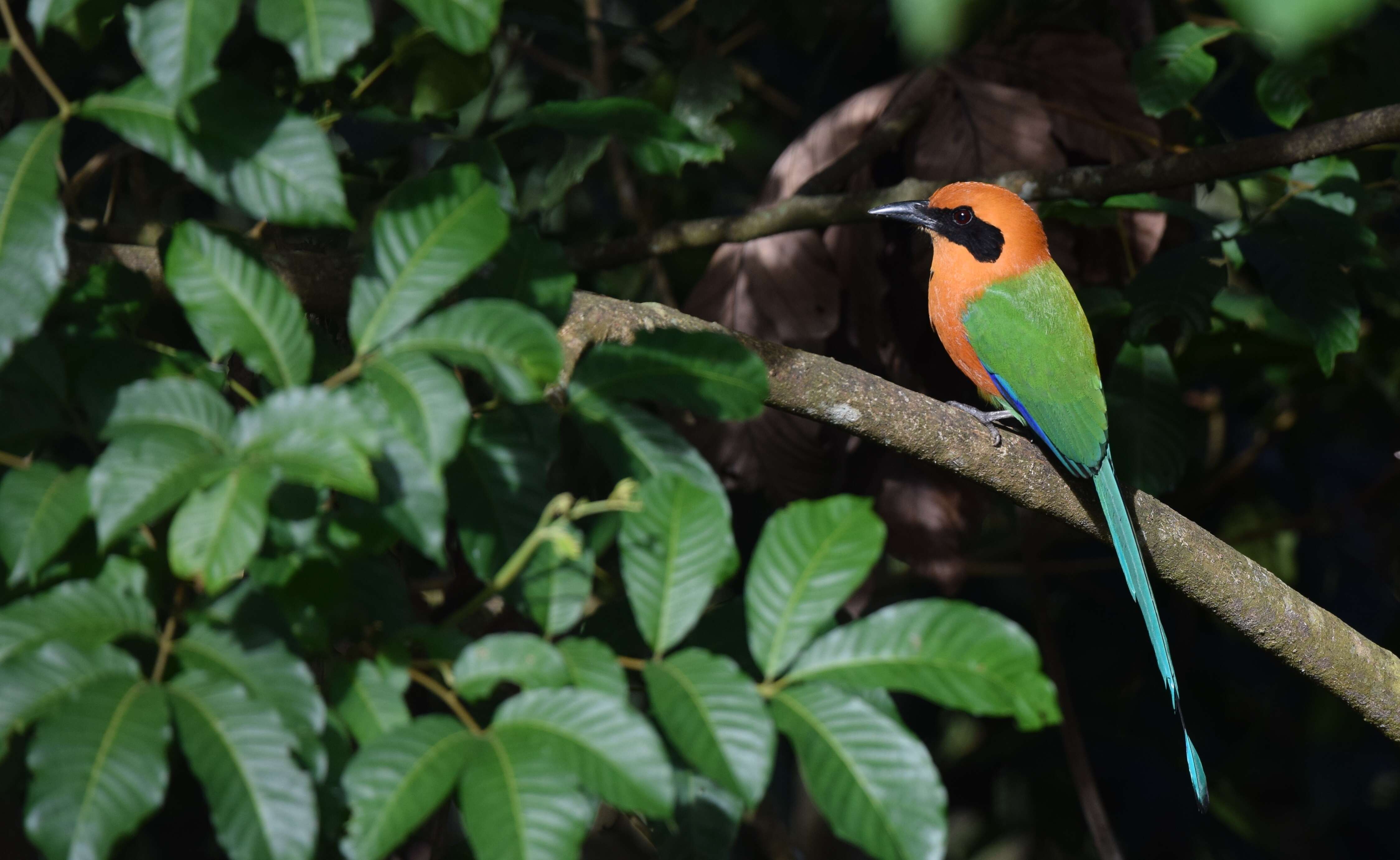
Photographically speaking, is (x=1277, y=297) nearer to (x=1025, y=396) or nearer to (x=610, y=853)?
(x=1025, y=396)

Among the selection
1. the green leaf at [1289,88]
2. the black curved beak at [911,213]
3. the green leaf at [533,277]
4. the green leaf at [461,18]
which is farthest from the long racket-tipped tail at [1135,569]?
the green leaf at [461,18]

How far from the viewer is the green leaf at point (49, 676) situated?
38.1 inches

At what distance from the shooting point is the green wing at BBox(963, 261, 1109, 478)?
9.05 ft

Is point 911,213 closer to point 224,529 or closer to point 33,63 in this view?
point 33,63

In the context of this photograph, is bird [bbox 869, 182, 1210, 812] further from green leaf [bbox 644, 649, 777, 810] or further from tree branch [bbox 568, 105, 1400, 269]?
green leaf [bbox 644, 649, 777, 810]

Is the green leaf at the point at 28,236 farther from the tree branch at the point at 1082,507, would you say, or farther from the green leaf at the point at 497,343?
the tree branch at the point at 1082,507

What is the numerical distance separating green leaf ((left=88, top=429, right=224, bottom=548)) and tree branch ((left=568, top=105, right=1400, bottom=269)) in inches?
63.4

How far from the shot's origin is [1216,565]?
2309mm

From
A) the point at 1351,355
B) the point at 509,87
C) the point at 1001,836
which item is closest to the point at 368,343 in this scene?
the point at 509,87

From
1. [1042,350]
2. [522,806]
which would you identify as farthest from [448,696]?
[1042,350]

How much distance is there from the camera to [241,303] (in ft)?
3.65

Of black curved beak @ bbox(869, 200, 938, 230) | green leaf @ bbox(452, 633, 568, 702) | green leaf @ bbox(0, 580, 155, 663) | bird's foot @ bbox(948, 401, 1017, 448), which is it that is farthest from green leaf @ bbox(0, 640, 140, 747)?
black curved beak @ bbox(869, 200, 938, 230)

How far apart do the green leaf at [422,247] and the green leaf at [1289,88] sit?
2172mm

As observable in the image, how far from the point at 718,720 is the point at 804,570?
18 centimetres
